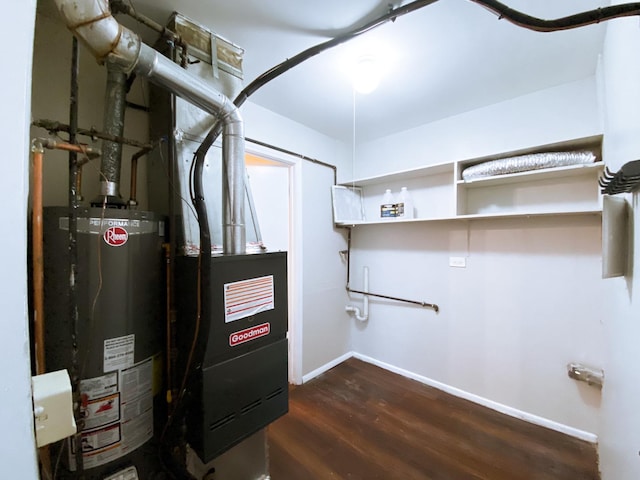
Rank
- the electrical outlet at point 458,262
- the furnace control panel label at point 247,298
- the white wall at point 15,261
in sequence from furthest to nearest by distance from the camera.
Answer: the electrical outlet at point 458,262 < the furnace control panel label at point 247,298 < the white wall at point 15,261

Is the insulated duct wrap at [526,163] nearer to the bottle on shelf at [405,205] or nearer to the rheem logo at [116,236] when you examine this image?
the bottle on shelf at [405,205]

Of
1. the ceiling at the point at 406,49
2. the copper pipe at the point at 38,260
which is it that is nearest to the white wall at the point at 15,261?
the copper pipe at the point at 38,260

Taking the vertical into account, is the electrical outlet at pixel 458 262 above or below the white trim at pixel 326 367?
above

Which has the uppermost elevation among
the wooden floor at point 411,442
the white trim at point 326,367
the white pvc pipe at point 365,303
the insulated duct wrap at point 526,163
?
the insulated duct wrap at point 526,163

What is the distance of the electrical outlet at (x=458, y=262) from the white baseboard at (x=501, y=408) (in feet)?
3.57

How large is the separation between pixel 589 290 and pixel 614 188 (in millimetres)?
1251

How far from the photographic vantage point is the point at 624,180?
770 mm

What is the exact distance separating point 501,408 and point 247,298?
225 cm

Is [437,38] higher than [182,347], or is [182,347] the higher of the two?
[437,38]

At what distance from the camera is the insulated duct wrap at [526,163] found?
1543mm

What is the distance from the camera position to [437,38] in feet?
4.36

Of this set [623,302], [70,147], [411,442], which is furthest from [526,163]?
[70,147]

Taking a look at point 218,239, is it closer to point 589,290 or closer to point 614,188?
point 614,188

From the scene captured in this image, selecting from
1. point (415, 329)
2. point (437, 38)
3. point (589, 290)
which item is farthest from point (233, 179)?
point (589, 290)
